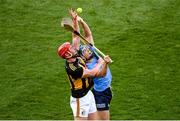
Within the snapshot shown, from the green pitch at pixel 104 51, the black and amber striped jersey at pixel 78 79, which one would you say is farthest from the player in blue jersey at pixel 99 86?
the green pitch at pixel 104 51

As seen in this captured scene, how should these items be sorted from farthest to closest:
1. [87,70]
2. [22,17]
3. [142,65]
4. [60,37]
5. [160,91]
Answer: [22,17] → [60,37] → [142,65] → [160,91] → [87,70]

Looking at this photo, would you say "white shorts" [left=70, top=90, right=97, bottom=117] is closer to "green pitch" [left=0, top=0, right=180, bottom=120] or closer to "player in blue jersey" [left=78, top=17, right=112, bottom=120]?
"player in blue jersey" [left=78, top=17, right=112, bottom=120]

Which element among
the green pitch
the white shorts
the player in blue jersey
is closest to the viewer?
the white shorts

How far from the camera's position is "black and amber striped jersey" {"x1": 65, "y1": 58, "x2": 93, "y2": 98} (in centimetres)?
835

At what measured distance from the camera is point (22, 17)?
14.0m

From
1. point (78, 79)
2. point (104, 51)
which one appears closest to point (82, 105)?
point (78, 79)

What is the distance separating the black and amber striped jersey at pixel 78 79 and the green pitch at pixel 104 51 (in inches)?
63.1

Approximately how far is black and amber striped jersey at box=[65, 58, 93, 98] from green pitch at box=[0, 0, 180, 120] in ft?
5.26

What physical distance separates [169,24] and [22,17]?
4.18 meters

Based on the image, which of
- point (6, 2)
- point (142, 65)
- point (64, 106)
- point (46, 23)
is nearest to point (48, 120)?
point (64, 106)

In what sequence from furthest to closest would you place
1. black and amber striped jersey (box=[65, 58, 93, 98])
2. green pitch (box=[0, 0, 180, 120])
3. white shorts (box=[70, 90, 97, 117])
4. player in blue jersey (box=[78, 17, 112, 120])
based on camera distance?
green pitch (box=[0, 0, 180, 120])
player in blue jersey (box=[78, 17, 112, 120])
white shorts (box=[70, 90, 97, 117])
black and amber striped jersey (box=[65, 58, 93, 98])

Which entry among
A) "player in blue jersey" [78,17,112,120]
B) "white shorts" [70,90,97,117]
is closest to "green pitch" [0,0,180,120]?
"player in blue jersey" [78,17,112,120]

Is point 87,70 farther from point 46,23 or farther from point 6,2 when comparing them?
point 6,2

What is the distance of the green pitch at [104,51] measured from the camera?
10.4 meters
